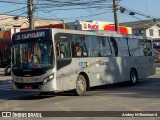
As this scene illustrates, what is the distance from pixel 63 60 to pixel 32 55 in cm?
128

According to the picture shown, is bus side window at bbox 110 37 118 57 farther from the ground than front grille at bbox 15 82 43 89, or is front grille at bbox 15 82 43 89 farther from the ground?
bus side window at bbox 110 37 118 57

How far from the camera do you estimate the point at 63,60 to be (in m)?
17.0

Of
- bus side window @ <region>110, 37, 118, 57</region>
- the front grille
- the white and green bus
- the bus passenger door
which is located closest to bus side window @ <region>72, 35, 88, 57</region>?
the white and green bus

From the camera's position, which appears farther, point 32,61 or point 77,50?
point 77,50

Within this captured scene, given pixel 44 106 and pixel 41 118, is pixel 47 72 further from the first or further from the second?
pixel 41 118

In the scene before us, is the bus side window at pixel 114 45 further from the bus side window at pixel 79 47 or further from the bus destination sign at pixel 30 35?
the bus destination sign at pixel 30 35

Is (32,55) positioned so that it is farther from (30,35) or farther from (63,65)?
(63,65)

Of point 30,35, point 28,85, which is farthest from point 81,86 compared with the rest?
point 30,35

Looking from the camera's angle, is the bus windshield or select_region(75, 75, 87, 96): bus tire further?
select_region(75, 75, 87, 96): bus tire

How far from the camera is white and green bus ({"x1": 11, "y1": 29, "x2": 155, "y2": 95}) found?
16.6 meters

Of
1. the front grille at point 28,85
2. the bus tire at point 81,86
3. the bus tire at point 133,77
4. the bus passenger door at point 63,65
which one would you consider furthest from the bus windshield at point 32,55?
the bus tire at point 133,77

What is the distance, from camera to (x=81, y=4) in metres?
37.1

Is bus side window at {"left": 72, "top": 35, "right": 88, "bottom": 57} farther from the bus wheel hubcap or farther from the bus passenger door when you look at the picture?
the bus wheel hubcap

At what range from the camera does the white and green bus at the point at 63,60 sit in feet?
54.4
